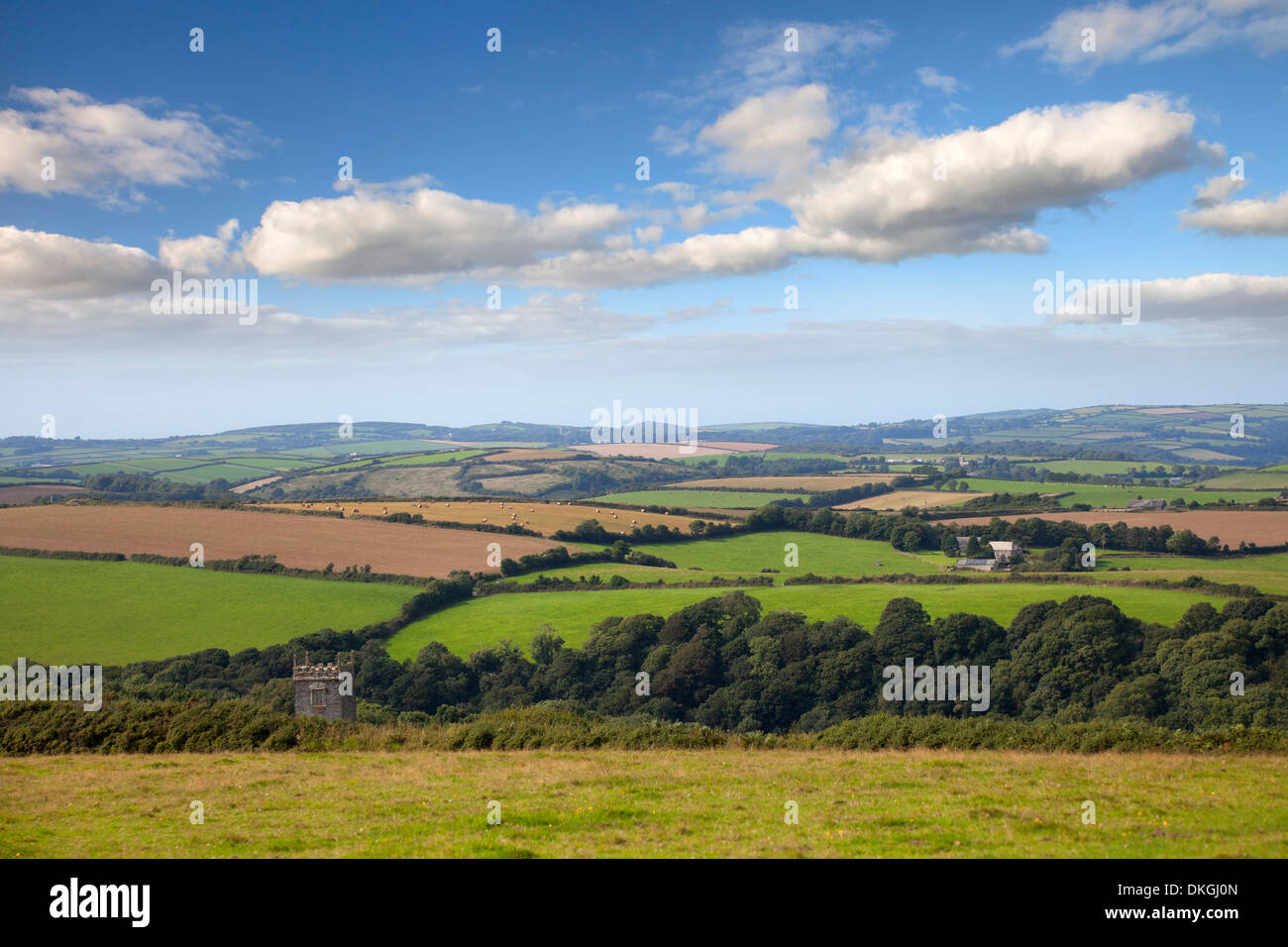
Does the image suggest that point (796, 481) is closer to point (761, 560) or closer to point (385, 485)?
point (761, 560)

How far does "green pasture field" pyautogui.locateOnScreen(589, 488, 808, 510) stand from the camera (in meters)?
137

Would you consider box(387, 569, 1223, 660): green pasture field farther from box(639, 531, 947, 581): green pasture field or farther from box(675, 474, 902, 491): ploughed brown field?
box(675, 474, 902, 491): ploughed brown field

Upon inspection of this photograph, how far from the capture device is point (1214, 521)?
9356 cm

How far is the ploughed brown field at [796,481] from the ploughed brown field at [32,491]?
124 metres

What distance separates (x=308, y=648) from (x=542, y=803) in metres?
47.7

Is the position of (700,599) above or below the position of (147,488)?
below

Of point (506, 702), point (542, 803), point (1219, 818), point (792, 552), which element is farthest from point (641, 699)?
point (792, 552)

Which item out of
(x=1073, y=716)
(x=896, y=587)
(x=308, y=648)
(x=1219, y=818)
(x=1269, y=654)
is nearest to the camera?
(x=1219, y=818)

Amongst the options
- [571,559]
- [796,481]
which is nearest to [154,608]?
[571,559]

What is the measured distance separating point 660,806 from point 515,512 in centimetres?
9584

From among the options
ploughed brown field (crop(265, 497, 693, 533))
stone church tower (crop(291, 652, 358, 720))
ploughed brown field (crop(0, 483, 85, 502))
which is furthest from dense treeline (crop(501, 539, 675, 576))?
ploughed brown field (crop(0, 483, 85, 502))

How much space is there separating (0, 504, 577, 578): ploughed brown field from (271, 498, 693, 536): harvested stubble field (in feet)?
23.9
